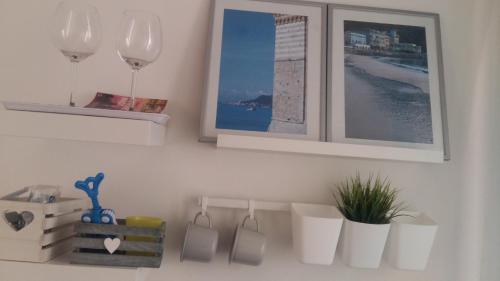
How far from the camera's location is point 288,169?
93 centimetres

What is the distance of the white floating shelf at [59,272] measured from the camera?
27.0 inches

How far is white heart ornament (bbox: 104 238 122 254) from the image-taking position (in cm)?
72

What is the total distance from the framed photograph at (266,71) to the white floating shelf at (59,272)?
36 cm

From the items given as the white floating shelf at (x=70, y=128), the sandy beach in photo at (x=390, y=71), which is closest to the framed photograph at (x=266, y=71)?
the sandy beach in photo at (x=390, y=71)

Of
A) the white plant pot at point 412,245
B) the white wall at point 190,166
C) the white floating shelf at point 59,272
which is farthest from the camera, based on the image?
the white wall at point 190,166

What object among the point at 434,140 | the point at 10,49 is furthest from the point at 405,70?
the point at 10,49

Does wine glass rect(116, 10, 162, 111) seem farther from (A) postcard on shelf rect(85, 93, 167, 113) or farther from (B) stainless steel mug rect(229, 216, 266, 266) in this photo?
(B) stainless steel mug rect(229, 216, 266, 266)

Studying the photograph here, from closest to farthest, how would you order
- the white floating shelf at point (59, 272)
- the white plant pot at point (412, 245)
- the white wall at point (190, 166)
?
the white floating shelf at point (59, 272)
the white plant pot at point (412, 245)
the white wall at point (190, 166)

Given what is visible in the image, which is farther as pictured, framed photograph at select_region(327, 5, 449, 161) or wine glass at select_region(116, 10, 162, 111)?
framed photograph at select_region(327, 5, 449, 161)

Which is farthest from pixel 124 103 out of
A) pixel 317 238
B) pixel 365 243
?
pixel 365 243

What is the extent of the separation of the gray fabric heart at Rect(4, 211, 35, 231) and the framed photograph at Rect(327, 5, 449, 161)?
71 centimetres

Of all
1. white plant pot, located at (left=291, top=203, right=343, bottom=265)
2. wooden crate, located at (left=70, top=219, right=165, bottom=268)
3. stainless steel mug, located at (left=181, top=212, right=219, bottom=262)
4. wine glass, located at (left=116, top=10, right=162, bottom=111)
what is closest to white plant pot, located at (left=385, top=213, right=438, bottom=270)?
white plant pot, located at (left=291, top=203, right=343, bottom=265)

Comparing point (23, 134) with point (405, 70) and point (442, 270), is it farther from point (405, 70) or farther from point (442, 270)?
point (442, 270)

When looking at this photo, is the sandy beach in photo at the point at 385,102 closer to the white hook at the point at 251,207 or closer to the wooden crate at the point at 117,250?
the white hook at the point at 251,207
